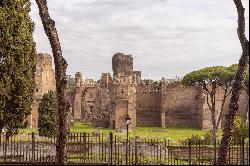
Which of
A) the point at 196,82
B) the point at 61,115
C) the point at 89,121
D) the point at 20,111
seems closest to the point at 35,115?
the point at 89,121

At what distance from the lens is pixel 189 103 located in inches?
2063

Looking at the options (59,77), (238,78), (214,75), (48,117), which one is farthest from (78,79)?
(238,78)

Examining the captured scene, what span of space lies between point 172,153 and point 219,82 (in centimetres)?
2395

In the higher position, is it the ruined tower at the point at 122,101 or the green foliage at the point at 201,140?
the ruined tower at the point at 122,101

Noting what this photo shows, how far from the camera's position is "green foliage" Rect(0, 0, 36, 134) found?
18281 millimetres

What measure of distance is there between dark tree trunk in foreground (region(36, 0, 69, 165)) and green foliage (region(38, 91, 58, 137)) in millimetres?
19425

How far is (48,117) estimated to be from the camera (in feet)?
100

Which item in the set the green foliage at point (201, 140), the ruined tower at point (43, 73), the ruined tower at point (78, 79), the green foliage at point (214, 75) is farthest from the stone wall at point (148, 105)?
the green foliage at point (201, 140)

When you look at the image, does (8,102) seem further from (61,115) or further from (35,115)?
(35,115)

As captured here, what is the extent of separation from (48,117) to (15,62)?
12.3m

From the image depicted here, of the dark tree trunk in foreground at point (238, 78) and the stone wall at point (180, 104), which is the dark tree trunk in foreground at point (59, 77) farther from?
the stone wall at point (180, 104)

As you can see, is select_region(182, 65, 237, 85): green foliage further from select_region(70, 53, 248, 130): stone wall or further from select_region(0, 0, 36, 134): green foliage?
select_region(0, 0, 36, 134): green foliage

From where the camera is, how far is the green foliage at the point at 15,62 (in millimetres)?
18281

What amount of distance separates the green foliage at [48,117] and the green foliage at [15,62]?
10.6 metres
